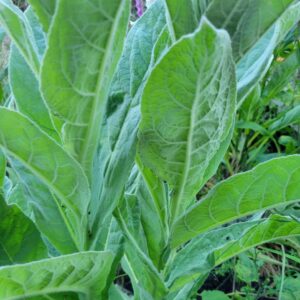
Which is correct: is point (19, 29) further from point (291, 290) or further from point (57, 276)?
point (291, 290)

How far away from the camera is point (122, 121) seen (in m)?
0.57

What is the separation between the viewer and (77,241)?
632mm

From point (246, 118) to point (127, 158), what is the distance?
1.25 meters

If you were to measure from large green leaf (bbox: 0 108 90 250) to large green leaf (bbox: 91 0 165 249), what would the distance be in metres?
0.02

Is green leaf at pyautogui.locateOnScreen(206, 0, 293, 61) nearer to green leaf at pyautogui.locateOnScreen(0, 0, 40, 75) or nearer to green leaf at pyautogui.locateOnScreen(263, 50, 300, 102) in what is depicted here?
green leaf at pyautogui.locateOnScreen(0, 0, 40, 75)

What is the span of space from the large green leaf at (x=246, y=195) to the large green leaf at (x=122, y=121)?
8 cm

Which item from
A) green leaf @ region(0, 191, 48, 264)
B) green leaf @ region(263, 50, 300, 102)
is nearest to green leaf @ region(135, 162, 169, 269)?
green leaf @ region(0, 191, 48, 264)

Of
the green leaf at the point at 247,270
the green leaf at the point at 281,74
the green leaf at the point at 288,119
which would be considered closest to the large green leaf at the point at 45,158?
the green leaf at the point at 247,270

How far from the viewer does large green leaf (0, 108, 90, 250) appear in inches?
19.2

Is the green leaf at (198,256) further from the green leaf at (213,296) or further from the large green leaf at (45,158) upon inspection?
the green leaf at (213,296)

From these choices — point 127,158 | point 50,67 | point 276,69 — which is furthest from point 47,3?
point 276,69

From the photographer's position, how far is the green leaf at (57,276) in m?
0.47

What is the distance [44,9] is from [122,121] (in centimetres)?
16

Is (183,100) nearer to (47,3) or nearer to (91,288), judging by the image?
(47,3)
